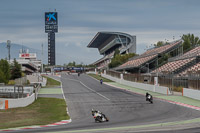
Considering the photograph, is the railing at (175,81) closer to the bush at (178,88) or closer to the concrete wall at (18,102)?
the bush at (178,88)

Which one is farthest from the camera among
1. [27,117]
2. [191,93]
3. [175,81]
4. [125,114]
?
[175,81]

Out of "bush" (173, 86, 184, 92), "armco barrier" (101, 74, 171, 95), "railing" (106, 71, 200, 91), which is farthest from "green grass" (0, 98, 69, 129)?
"armco barrier" (101, 74, 171, 95)

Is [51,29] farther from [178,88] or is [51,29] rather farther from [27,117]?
[27,117]

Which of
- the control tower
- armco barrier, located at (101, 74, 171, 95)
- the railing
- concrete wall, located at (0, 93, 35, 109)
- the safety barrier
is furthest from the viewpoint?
the control tower

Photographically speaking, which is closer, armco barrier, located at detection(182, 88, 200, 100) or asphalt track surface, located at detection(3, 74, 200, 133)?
asphalt track surface, located at detection(3, 74, 200, 133)

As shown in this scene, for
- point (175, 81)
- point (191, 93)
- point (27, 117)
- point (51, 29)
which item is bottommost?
point (27, 117)

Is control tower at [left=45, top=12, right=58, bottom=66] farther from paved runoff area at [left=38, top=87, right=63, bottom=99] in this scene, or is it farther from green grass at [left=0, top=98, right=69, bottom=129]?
green grass at [left=0, top=98, right=69, bottom=129]

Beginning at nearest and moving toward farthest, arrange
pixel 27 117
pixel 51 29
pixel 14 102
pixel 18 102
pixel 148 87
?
pixel 27 117
pixel 14 102
pixel 18 102
pixel 148 87
pixel 51 29

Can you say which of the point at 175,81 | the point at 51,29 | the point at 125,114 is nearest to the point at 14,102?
the point at 125,114

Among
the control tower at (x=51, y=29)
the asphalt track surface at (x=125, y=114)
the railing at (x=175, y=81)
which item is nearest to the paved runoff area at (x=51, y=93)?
the asphalt track surface at (x=125, y=114)

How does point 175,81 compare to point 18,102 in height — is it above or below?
above

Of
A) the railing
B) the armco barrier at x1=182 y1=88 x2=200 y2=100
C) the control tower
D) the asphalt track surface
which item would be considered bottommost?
the asphalt track surface

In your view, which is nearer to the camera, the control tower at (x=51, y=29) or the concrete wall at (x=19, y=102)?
the concrete wall at (x=19, y=102)

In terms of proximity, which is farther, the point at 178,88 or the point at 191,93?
the point at 178,88
